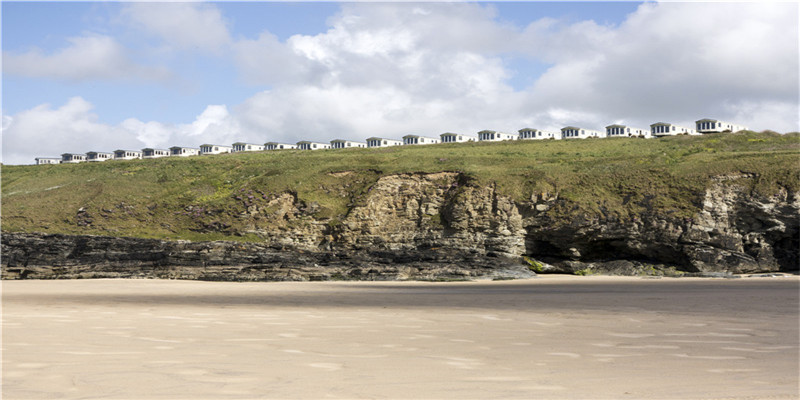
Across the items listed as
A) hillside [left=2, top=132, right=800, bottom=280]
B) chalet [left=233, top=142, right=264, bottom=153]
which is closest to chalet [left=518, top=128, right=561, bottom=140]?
chalet [left=233, top=142, right=264, bottom=153]

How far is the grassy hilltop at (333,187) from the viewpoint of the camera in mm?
44781

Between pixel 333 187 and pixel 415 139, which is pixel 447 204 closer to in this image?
pixel 333 187

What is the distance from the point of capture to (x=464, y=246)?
44.6 meters

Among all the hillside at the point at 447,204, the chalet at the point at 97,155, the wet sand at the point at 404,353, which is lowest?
the wet sand at the point at 404,353

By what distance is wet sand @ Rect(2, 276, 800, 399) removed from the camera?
235 inches

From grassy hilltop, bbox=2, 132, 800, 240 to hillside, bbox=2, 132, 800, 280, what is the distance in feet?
0.50

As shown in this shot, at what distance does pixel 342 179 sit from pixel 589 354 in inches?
1884

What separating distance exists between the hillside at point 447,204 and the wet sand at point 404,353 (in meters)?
28.1

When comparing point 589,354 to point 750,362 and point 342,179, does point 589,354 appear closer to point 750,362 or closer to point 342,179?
point 750,362

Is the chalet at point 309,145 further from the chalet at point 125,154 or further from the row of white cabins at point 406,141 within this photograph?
the chalet at point 125,154

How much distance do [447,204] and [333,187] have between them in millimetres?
11929

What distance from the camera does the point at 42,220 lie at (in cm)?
5012

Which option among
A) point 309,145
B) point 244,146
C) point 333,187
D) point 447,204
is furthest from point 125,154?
point 447,204

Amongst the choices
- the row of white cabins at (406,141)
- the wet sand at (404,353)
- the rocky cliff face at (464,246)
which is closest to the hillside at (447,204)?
the rocky cliff face at (464,246)
